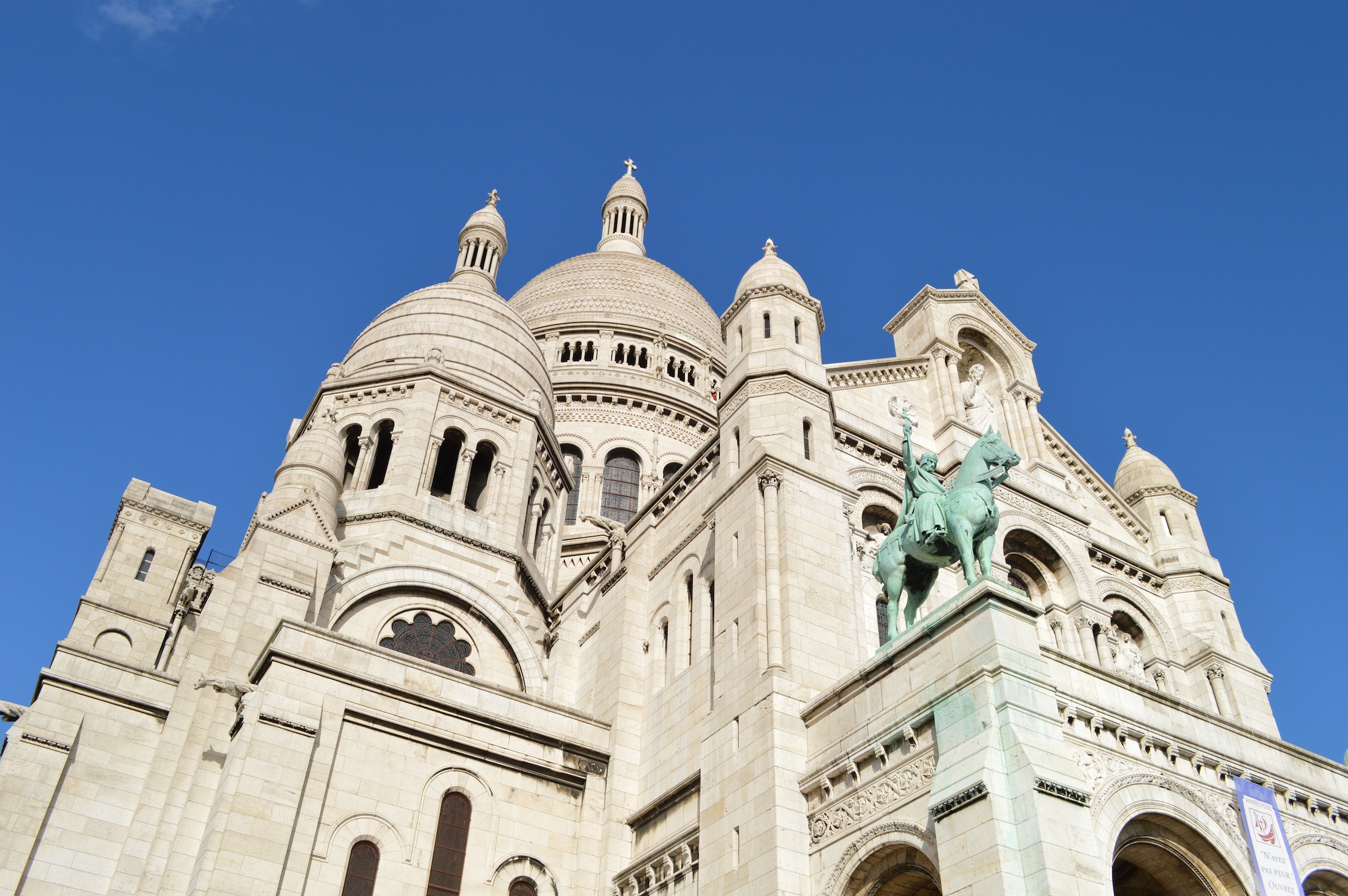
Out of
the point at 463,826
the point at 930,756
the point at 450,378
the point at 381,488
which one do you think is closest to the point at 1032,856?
the point at 930,756

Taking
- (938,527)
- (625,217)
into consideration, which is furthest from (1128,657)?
(625,217)

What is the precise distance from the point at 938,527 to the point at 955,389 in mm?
12642

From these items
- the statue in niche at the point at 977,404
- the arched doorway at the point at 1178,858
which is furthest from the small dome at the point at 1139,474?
the arched doorway at the point at 1178,858

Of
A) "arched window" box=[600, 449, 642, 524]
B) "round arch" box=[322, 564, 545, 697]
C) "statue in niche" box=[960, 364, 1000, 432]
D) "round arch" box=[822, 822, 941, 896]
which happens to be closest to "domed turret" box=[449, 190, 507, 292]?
"arched window" box=[600, 449, 642, 524]

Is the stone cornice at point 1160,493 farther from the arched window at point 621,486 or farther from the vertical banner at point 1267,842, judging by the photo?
the arched window at point 621,486

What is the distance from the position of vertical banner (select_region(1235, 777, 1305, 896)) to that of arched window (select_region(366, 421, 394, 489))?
80.0 ft

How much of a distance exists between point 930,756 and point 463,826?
1077 cm

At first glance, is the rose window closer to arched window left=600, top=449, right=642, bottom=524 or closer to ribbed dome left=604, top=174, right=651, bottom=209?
arched window left=600, top=449, right=642, bottom=524

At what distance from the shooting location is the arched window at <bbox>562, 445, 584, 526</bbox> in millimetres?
47312

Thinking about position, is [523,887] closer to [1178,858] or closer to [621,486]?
[1178,858]

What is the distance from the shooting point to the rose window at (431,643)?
2947 cm

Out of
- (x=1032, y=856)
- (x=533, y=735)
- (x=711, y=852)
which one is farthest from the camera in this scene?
(x=533, y=735)

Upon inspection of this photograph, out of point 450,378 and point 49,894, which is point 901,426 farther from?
point 49,894

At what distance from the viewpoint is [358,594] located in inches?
1142
